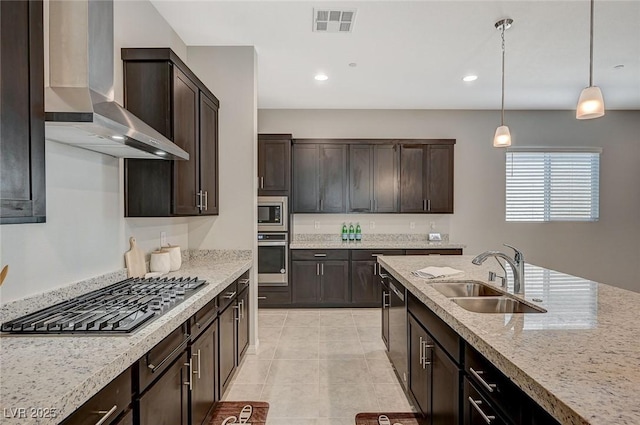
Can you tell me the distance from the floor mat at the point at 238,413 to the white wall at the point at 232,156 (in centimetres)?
86

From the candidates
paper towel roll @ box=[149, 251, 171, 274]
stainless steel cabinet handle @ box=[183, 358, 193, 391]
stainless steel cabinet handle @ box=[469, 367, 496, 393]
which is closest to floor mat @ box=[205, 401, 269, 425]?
stainless steel cabinet handle @ box=[183, 358, 193, 391]

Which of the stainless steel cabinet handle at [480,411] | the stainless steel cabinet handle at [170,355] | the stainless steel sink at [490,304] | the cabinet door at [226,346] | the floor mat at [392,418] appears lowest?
the floor mat at [392,418]

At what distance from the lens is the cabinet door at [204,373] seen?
187cm

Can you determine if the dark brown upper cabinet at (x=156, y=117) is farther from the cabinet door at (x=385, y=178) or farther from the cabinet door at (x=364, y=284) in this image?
the cabinet door at (x=385, y=178)

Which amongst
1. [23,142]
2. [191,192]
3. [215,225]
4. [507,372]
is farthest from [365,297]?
[23,142]

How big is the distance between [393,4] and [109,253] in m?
2.72

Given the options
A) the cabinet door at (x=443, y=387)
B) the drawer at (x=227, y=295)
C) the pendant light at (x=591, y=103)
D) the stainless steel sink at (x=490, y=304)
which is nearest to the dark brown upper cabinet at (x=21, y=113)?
the drawer at (x=227, y=295)

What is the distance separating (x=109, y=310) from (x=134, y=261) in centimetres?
92

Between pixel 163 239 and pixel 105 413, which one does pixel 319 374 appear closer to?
pixel 163 239

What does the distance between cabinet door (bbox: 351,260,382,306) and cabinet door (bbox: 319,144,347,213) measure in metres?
0.89

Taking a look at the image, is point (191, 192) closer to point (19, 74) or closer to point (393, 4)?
point (19, 74)

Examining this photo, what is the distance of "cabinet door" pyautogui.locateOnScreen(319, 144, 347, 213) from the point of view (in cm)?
504

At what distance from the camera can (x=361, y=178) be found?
5.05 meters

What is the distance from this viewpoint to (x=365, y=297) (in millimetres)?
4766
